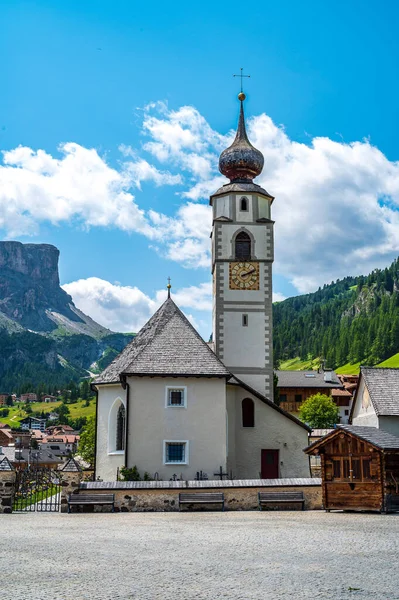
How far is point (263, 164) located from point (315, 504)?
24.2 metres

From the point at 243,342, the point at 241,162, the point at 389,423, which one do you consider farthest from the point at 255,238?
the point at 389,423

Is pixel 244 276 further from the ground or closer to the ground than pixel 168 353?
further from the ground

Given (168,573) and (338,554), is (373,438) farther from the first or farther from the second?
(168,573)

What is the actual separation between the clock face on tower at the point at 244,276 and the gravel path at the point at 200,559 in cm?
2055

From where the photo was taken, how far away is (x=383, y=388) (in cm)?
3866

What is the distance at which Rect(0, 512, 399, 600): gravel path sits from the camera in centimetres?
1034

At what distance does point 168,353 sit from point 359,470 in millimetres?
11610

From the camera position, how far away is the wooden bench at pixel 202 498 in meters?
25.7

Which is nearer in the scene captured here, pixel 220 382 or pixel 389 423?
pixel 220 382

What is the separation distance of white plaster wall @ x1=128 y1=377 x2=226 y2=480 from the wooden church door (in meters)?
4.54

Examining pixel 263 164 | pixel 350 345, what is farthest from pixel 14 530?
pixel 350 345

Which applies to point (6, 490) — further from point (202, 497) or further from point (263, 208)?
point (263, 208)

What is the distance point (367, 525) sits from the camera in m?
20.1

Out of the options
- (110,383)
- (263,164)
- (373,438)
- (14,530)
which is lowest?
(14,530)
